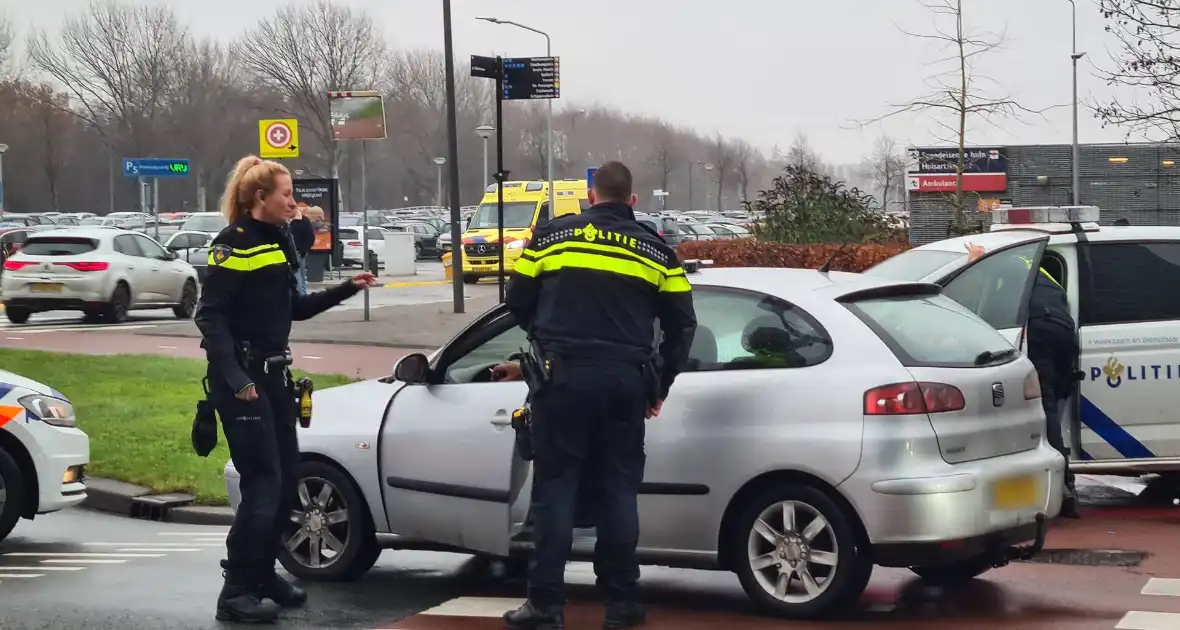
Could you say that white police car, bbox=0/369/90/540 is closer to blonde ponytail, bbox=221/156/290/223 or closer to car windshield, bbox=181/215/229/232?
blonde ponytail, bbox=221/156/290/223

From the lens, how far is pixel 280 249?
20.9 ft

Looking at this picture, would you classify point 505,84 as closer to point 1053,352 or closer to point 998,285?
point 998,285

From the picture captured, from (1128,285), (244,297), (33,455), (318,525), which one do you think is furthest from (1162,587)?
(33,455)

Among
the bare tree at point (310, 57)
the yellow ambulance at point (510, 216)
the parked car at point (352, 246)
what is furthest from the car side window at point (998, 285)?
the bare tree at point (310, 57)

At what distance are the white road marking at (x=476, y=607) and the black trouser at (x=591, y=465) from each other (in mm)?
569

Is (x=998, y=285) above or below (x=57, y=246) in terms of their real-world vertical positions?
below

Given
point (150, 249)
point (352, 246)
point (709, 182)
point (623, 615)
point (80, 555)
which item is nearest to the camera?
point (623, 615)

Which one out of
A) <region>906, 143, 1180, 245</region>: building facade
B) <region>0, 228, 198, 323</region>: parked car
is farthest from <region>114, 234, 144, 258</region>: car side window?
<region>906, 143, 1180, 245</region>: building facade

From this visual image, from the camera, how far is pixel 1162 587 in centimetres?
692

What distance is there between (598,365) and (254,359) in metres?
1.45

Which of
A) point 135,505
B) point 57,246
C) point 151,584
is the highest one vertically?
point 57,246

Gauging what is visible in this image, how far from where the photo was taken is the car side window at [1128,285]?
9.02m

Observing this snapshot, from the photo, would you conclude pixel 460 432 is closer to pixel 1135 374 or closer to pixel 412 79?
pixel 1135 374

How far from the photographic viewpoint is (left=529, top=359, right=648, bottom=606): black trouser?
5.83 m
